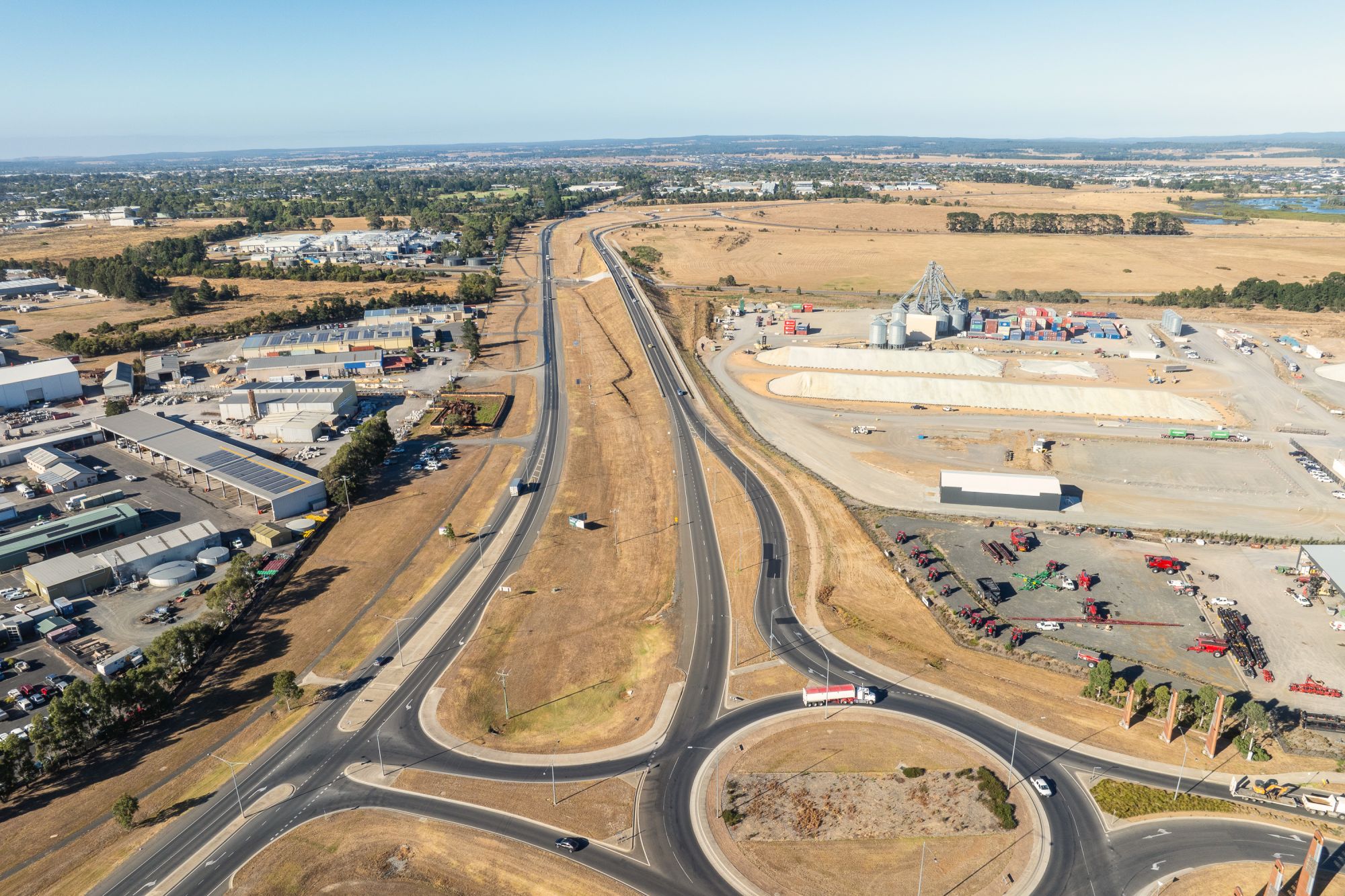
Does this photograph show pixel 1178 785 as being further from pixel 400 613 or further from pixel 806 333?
pixel 806 333

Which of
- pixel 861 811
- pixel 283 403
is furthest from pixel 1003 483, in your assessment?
pixel 283 403

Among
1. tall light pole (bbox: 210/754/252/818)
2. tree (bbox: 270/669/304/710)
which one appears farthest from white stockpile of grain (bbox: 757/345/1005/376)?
tall light pole (bbox: 210/754/252/818)

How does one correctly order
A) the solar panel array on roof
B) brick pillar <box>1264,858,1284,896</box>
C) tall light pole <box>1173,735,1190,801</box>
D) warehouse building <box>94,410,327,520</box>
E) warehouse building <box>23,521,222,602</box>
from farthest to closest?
the solar panel array on roof, warehouse building <box>94,410,327,520</box>, warehouse building <box>23,521,222,602</box>, tall light pole <box>1173,735,1190,801</box>, brick pillar <box>1264,858,1284,896</box>

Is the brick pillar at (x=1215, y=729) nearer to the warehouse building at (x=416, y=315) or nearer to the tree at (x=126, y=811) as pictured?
the tree at (x=126, y=811)

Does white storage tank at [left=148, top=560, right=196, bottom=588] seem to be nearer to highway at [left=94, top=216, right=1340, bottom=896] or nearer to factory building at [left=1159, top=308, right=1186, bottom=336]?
highway at [left=94, top=216, right=1340, bottom=896]

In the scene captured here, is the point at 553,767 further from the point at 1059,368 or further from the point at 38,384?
the point at 38,384
